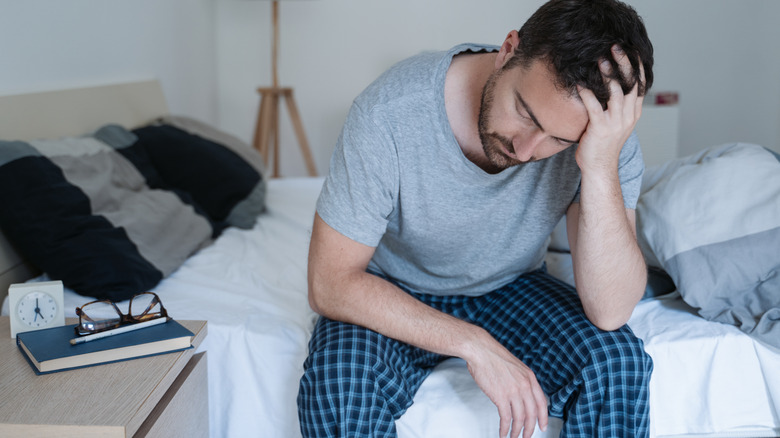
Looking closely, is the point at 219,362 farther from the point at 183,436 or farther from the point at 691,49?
the point at 691,49

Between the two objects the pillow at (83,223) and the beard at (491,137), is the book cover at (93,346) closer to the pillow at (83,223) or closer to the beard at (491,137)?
the pillow at (83,223)

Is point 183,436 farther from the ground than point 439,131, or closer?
closer

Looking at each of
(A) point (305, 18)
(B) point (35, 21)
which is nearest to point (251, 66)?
(A) point (305, 18)

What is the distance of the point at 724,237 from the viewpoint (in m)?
1.16

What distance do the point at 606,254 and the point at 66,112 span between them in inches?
56.2

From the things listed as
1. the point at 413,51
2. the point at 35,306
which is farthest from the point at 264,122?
the point at 35,306

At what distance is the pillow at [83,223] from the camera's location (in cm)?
125

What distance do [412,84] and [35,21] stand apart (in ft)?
3.66

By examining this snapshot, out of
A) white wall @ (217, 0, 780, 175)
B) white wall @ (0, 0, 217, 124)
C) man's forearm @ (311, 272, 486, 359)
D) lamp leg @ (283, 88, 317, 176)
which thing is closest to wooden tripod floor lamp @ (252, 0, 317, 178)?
lamp leg @ (283, 88, 317, 176)

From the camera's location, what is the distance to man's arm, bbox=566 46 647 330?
95 cm

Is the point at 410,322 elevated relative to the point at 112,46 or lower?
lower

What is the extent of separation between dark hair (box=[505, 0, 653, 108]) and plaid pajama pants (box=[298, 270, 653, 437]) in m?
0.36

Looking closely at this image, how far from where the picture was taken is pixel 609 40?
33.1 inches

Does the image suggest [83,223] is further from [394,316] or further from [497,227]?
[497,227]
